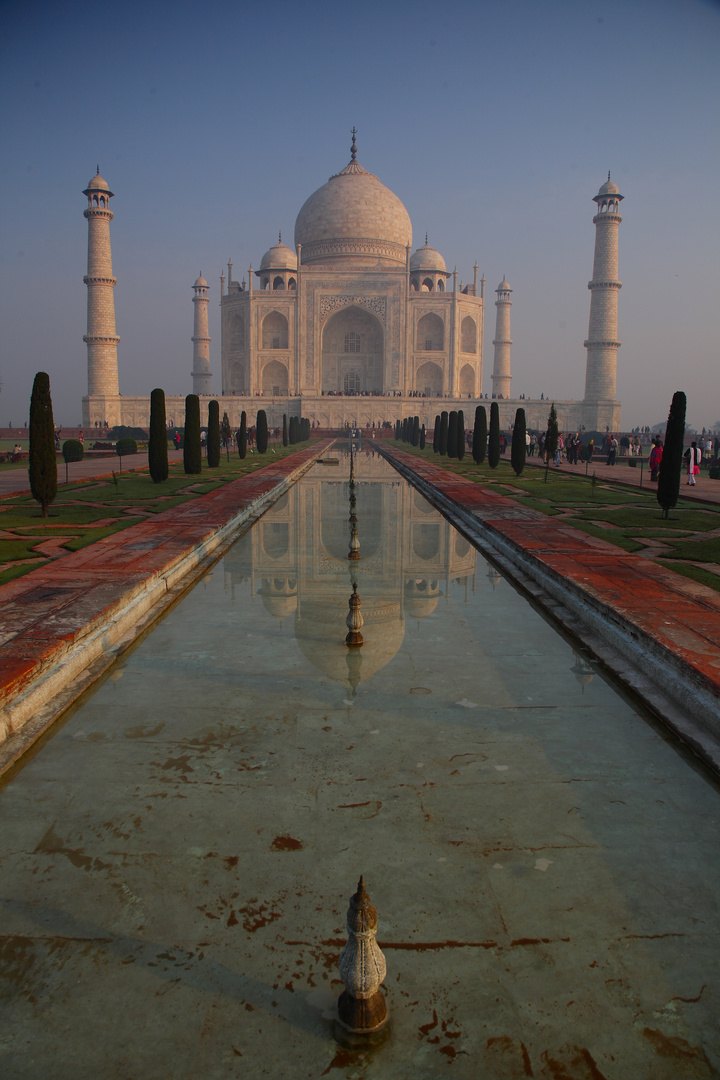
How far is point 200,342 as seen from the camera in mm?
49125

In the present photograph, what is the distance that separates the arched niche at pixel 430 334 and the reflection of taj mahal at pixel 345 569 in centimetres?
3663

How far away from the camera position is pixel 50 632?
3.47 metres

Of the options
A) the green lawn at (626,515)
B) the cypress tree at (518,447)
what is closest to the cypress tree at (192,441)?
the green lawn at (626,515)

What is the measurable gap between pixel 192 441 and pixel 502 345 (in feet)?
122

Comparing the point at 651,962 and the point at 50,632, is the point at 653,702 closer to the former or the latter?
the point at 651,962

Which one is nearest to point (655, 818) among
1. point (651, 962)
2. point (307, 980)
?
point (651, 962)

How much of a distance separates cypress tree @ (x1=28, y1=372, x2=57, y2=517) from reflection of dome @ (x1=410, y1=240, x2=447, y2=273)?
43220mm

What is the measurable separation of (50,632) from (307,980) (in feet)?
7.90

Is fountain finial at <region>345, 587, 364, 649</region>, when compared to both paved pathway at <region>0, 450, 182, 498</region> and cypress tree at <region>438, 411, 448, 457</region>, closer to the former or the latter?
paved pathway at <region>0, 450, 182, 498</region>

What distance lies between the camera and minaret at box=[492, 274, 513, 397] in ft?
155

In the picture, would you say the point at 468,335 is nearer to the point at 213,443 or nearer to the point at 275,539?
the point at 213,443

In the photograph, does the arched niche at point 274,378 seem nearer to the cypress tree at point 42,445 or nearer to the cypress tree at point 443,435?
the cypress tree at point 443,435

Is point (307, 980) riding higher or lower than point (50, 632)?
lower

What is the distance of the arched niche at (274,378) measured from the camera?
4447cm
